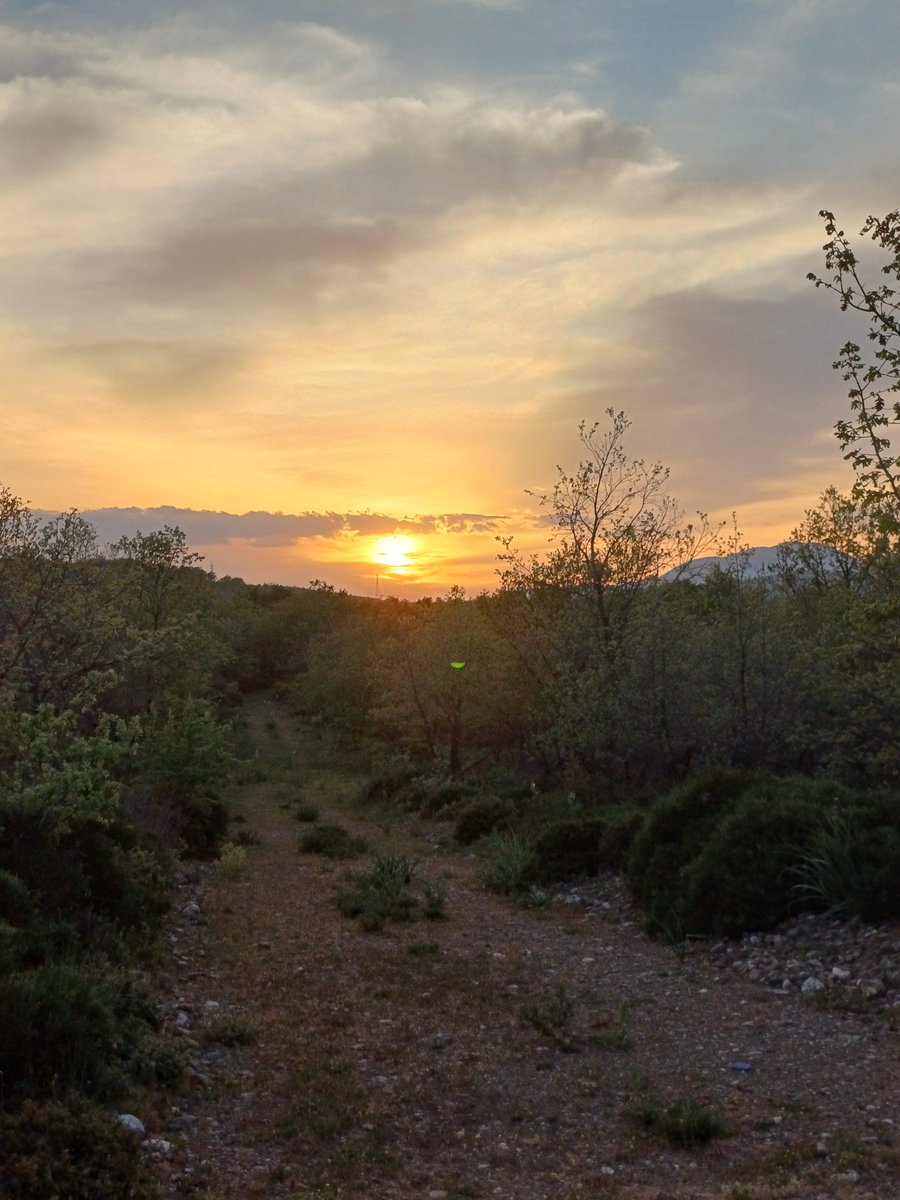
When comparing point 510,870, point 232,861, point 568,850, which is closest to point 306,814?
point 232,861

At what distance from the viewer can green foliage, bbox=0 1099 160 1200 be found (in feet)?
16.0

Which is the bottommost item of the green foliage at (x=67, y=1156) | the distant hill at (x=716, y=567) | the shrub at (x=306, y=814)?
the shrub at (x=306, y=814)

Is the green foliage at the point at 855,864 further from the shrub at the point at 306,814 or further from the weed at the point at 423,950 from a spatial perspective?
the shrub at the point at 306,814

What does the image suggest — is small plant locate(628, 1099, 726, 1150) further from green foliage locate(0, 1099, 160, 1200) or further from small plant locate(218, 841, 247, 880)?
small plant locate(218, 841, 247, 880)

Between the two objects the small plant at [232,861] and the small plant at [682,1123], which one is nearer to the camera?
the small plant at [682,1123]

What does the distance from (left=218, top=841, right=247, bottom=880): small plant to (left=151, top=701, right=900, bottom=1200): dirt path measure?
2.77 m

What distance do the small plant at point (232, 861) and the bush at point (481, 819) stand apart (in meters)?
5.39

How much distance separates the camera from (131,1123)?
19.2ft

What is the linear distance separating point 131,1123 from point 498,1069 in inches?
125

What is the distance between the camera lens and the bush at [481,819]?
20.3m

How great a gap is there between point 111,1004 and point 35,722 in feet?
15.3

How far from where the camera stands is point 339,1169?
591 centimetres

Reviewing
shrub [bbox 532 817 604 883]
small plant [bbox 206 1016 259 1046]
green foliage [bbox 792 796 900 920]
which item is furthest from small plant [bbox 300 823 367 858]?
small plant [bbox 206 1016 259 1046]

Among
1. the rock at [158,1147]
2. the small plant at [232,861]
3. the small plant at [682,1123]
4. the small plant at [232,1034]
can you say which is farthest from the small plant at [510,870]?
the rock at [158,1147]
